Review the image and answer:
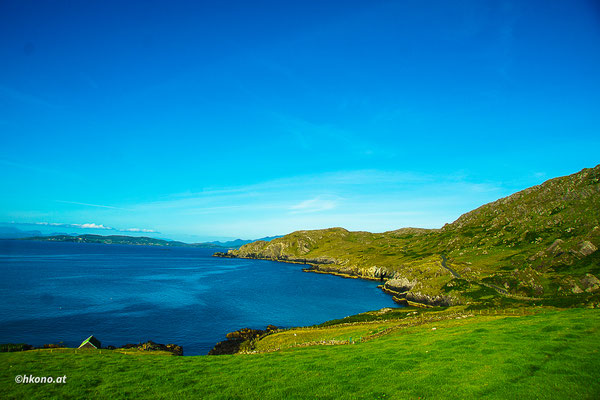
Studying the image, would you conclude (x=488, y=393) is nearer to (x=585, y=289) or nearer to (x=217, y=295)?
(x=585, y=289)

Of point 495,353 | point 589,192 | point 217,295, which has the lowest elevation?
point 217,295

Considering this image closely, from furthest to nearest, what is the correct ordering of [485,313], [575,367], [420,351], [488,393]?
1. [485,313]
2. [420,351]
3. [575,367]
4. [488,393]

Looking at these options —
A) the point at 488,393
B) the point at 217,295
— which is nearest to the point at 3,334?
the point at 217,295

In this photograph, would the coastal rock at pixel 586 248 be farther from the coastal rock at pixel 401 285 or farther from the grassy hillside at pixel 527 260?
the coastal rock at pixel 401 285

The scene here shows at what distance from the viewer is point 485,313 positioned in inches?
2203

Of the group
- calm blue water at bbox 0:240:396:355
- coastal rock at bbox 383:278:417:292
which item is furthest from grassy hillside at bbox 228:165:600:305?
calm blue water at bbox 0:240:396:355

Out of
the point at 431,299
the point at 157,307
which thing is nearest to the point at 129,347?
the point at 157,307

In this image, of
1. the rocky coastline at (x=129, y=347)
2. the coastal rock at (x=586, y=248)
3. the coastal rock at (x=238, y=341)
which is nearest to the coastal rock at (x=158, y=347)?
the rocky coastline at (x=129, y=347)

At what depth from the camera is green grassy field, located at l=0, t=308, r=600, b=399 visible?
17984 millimetres

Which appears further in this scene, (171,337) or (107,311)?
(107,311)

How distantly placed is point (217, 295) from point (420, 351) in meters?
108

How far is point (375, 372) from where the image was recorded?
2262cm
